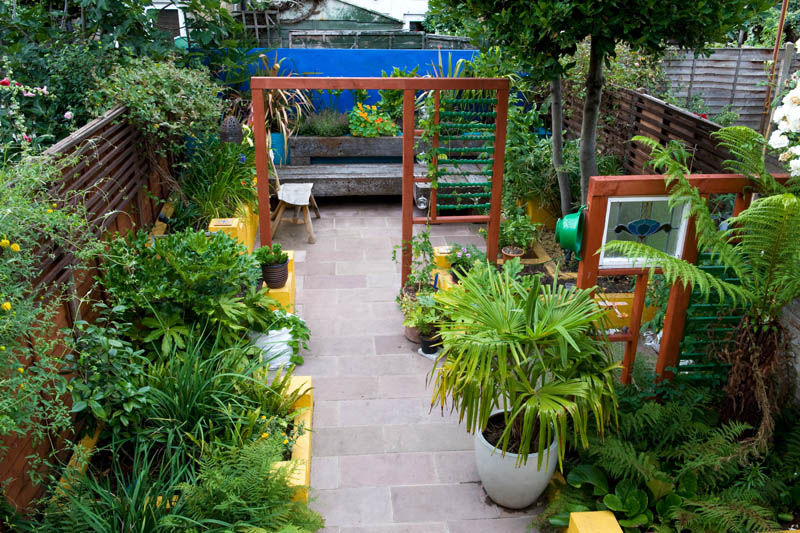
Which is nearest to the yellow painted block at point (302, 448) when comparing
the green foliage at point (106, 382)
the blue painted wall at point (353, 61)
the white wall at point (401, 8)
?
the green foliage at point (106, 382)

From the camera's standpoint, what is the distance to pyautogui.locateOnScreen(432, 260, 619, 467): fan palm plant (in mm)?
3236

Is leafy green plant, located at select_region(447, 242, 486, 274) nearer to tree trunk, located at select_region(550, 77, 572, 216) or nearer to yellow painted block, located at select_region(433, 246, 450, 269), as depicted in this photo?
yellow painted block, located at select_region(433, 246, 450, 269)

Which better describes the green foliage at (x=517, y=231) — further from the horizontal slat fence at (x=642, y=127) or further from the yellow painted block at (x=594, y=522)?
the yellow painted block at (x=594, y=522)

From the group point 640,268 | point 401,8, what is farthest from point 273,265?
point 401,8

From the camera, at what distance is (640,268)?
3.71 m

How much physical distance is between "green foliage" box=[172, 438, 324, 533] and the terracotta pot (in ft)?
10.9

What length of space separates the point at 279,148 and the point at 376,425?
17.6ft

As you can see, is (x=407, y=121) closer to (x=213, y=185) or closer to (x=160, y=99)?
(x=160, y=99)

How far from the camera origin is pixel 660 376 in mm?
3996

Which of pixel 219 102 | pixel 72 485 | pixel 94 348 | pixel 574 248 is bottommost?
pixel 72 485

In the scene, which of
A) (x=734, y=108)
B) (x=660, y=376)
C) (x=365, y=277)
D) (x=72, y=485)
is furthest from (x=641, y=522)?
(x=734, y=108)

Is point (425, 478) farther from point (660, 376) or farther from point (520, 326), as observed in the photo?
point (660, 376)

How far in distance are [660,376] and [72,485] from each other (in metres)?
3.31

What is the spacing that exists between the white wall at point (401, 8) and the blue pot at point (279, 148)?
7959 millimetres
